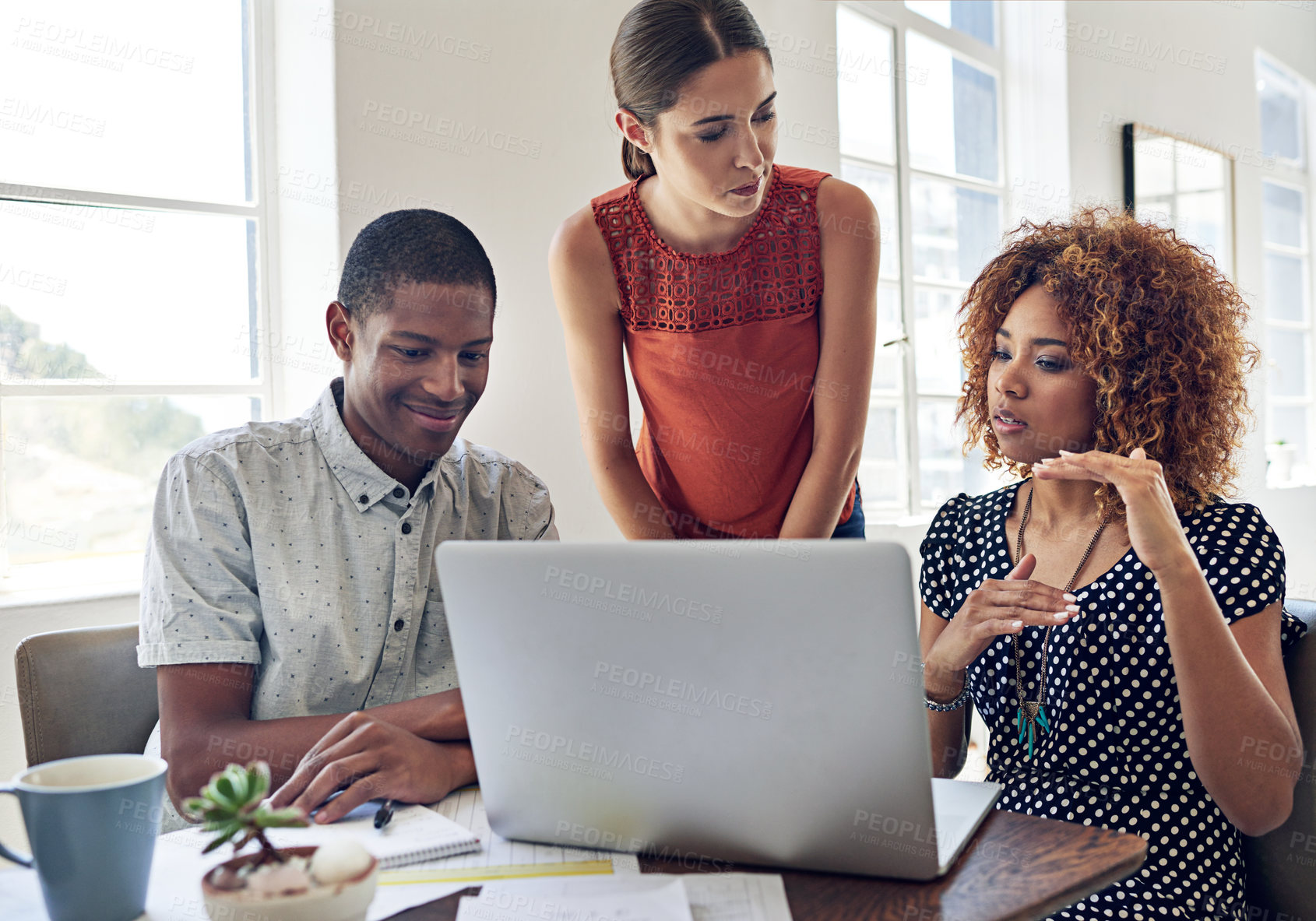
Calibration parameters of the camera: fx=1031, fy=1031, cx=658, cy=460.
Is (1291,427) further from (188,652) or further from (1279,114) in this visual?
(188,652)

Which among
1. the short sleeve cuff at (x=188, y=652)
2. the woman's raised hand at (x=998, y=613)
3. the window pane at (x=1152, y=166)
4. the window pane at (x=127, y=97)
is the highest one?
the window pane at (x=1152, y=166)

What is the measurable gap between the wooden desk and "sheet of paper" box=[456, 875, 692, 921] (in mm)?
24

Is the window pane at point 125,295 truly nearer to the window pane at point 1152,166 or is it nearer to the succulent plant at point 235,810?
the succulent plant at point 235,810

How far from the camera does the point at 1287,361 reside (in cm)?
555

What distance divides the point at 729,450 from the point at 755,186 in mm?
412

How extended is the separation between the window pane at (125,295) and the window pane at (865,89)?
2.21 meters

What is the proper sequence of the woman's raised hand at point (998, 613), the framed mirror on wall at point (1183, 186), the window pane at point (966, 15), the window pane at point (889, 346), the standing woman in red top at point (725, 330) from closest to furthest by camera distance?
the woman's raised hand at point (998, 613) → the standing woman in red top at point (725, 330) → the window pane at point (889, 346) → the window pane at point (966, 15) → the framed mirror on wall at point (1183, 186)

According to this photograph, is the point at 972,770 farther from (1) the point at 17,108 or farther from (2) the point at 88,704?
(1) the point at 17,108

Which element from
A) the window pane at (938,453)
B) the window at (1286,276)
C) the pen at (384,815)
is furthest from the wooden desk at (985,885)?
the window at (1286,276)

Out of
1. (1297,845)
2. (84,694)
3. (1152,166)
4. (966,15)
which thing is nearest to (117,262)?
(84,694)

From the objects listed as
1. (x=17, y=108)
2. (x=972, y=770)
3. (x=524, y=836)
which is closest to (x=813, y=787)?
(x=524, y=836)

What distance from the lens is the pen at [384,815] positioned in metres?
0.91

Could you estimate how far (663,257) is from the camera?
5.33 ft

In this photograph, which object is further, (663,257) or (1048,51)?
(1048,51)
